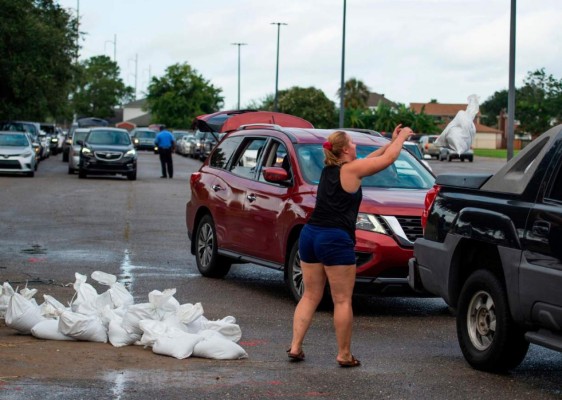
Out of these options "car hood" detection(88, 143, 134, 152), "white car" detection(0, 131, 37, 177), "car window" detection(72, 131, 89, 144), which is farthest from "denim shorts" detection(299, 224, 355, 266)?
"car window" detection(72, 131, 89, 144)

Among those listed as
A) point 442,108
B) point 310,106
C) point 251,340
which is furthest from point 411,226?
point 442,108

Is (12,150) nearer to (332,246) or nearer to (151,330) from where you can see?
(151,330)

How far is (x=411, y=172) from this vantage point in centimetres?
A: 1234

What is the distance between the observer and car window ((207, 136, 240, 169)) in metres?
13.6

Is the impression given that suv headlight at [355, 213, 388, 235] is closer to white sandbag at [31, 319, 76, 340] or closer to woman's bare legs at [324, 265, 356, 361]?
woman's bare legs at [324, 265, 356, 361]

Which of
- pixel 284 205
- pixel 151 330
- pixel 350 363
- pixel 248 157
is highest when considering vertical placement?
pixel 248 157

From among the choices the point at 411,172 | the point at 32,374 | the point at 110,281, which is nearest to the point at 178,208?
the point at 411,172

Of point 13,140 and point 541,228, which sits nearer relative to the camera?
point 541,228

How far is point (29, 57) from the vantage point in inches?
1925

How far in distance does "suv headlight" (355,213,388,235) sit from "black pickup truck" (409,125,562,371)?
5.66 ft

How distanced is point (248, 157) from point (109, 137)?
26.4 metres

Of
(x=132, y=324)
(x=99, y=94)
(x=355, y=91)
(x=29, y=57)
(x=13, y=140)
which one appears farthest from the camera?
(x=99, y=94)

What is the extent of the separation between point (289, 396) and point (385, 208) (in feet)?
13.2

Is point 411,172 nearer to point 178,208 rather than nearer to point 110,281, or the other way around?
point 110,281
